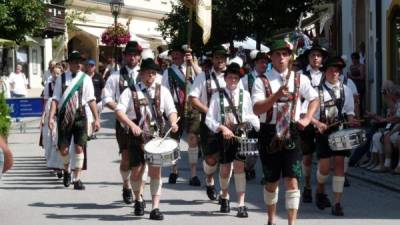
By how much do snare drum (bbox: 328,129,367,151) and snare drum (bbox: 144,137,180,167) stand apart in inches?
70.6

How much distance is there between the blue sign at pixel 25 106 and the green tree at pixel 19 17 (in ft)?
17.2

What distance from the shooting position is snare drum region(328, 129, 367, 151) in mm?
10570

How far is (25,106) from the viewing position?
2547cm

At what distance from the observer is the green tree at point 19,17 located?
3077 centimetres

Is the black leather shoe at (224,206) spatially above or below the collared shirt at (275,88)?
below

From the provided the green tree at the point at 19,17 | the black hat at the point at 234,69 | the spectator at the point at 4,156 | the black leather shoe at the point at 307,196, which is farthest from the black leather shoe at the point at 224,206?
the green tree at the point at 19,17

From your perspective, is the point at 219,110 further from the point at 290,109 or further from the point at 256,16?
the point at 256,16

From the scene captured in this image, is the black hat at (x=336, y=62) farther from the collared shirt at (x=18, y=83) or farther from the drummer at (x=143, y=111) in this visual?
the collared shirt at (x=18, y=83)

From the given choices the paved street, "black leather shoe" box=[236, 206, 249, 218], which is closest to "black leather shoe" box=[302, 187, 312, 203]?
the paved street

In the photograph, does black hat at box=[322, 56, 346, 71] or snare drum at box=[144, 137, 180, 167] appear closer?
snare drum at box=[144, 137, 180, 167]

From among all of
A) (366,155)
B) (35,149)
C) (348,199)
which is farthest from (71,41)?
(348,199)

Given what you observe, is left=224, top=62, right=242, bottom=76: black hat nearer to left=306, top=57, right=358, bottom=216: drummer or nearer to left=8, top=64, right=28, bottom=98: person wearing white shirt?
left=306, top=57, right=358, bottom=216: drummer

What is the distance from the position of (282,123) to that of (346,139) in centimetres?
161

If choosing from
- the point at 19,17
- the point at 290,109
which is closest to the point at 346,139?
the point at 290,109
